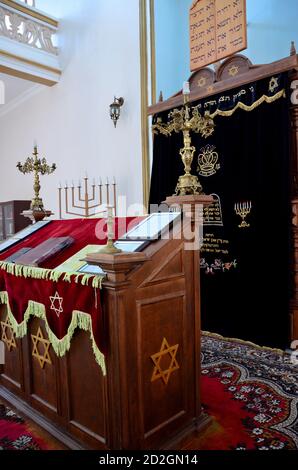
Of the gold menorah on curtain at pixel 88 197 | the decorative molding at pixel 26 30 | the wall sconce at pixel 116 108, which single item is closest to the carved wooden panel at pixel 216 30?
the wall sconce at pixel 116 108

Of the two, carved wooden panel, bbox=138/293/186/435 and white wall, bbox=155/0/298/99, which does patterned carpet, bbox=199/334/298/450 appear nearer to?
carved wooden panel, bbox=138/293/186/435

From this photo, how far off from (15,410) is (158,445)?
103 cm

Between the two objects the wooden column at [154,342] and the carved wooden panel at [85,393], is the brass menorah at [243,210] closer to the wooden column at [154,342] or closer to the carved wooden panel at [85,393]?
the wooden column at [154,342]

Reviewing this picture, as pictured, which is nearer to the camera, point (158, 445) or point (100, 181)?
point (158, 445)

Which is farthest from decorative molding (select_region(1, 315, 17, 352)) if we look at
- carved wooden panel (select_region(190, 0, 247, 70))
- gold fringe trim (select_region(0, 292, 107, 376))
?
carved wooden panel (select_region(190, 0, 247, 70))

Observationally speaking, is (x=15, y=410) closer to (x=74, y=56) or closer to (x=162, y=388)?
(x=162, y=388)

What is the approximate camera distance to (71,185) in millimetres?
5562

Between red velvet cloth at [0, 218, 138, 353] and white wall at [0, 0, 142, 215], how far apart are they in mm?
2286

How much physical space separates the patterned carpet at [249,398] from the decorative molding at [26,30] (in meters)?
4.89

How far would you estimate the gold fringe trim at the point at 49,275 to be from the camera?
5.12 feet

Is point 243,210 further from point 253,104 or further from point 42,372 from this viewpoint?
point 42,372

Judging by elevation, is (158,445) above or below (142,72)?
below

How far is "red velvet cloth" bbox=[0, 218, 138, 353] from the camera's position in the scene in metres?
1.61
